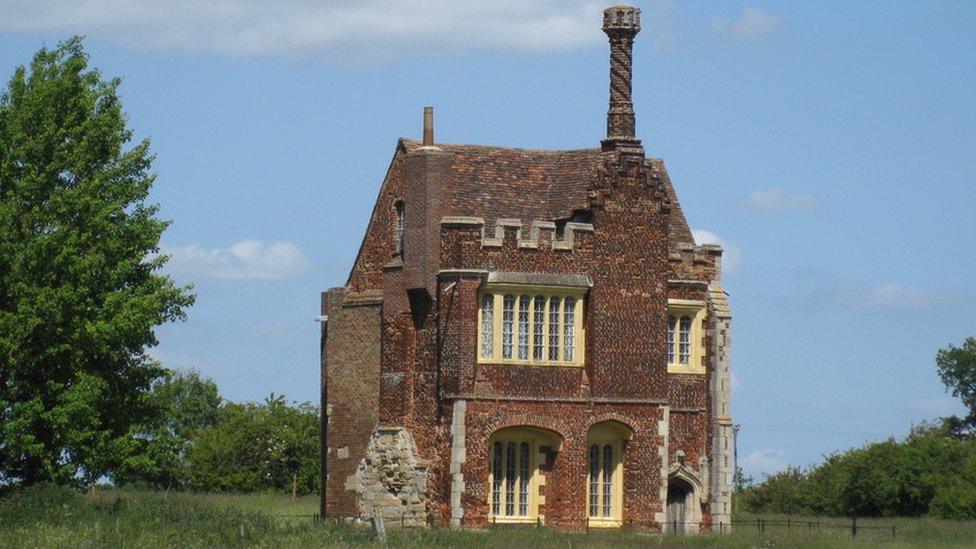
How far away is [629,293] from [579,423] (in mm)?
3461

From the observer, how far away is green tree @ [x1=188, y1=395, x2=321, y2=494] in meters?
81.1

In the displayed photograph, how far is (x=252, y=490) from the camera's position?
8131 cm

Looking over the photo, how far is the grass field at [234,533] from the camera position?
43.6 meters

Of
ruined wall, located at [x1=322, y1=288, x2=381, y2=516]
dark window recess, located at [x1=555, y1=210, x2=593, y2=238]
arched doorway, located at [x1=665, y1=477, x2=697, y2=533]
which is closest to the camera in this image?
dark window recess, located at [x1=555, y1=210, x2=593, y2=238]

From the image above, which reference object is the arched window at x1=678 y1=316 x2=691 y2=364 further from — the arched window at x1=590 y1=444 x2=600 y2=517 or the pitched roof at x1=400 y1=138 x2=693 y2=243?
the arched window at x1=590 y1=444 x2=600 y2=517

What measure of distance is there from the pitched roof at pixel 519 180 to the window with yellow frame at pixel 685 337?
7.25 ft

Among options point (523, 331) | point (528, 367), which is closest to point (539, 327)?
point (523, 331)

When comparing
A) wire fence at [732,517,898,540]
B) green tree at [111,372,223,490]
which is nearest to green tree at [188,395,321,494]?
green tree at [111,372,223,490]

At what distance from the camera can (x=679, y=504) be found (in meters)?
55.9

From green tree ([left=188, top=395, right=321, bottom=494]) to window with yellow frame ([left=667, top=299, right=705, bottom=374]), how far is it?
2832 cm

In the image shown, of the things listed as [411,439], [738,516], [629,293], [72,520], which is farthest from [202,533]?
[738,516]

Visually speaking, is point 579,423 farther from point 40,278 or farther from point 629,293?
point 40,278

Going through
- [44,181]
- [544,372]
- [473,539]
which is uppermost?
[44,181]

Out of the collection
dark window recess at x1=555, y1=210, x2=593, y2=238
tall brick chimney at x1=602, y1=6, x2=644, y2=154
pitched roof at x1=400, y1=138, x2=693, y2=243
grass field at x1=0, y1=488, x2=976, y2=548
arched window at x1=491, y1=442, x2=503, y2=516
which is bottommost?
grass field at x1=0, y1=488, x2=976, y2=548
